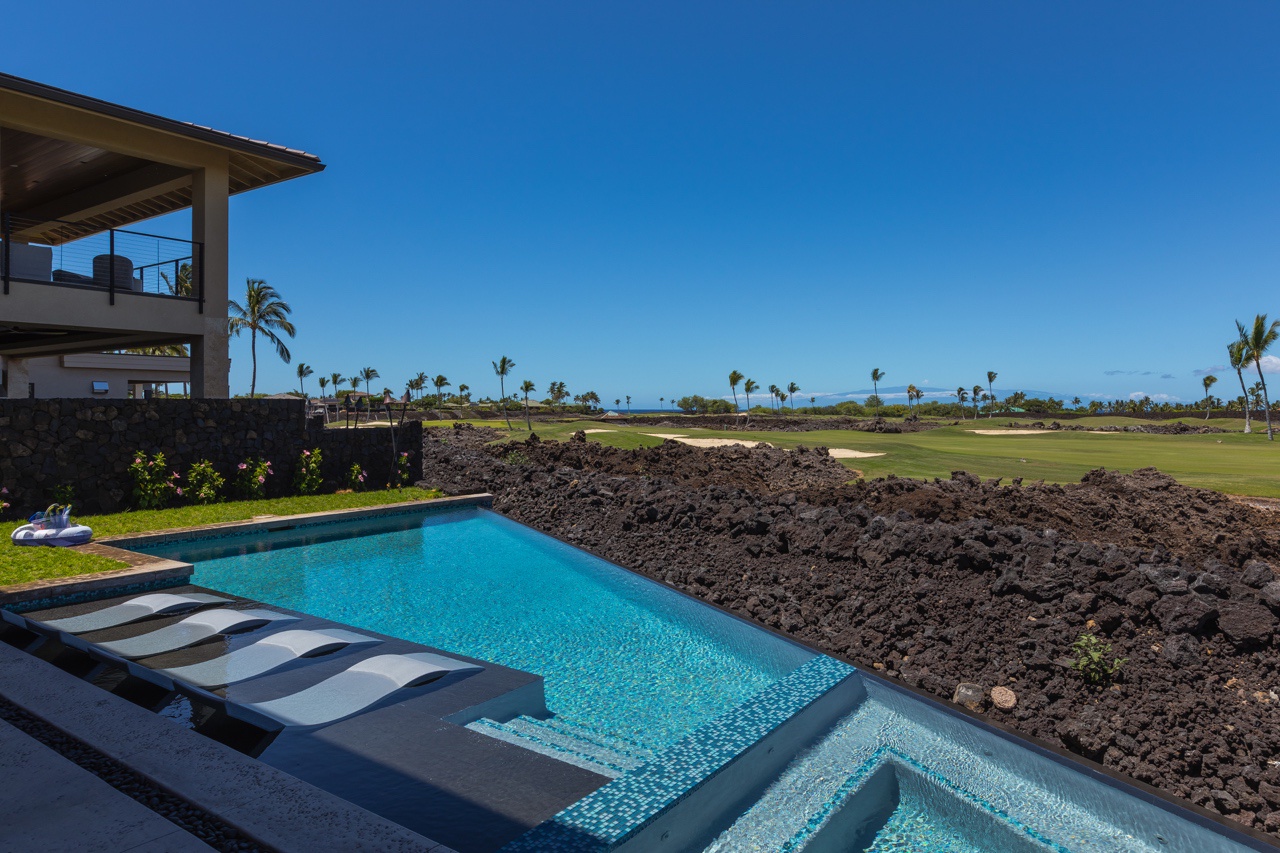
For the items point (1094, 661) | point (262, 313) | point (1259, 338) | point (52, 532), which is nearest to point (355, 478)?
point (52, 532)

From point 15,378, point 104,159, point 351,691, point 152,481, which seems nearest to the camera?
point 351,691

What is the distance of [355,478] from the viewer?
44.9 feet

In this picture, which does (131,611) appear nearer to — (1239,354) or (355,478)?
(355,478)

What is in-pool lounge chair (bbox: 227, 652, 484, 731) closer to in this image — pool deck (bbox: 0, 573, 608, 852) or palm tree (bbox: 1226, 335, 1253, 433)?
pool deck (bbox: 0, 573, 608, 852)

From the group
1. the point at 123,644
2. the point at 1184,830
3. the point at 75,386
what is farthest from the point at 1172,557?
the point at 75,386

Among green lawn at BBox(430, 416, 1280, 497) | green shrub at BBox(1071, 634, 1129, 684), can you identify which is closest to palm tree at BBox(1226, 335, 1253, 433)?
green lawn at BBox(430, 416, 1280, 497)

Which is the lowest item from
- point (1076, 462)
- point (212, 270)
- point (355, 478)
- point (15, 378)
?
point (355, 478)

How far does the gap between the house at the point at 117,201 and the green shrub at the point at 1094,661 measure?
538 inches

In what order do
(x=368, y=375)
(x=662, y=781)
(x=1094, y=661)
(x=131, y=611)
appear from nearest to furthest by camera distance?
(x=662, y=781) < (x=1094, y=661) < (x=131, y=611) < (x=368, y=375)

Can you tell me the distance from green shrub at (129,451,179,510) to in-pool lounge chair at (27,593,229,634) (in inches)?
217

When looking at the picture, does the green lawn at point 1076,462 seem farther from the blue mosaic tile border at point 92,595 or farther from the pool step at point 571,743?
the blue mosaic tile border at point 92,595

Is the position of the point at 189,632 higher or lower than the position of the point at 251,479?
lower

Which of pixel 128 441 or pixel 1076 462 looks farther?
pixel 1076 462

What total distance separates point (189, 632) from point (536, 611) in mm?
3094
